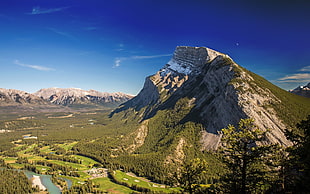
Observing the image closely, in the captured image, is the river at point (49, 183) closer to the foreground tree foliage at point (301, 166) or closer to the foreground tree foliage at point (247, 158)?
the foreground tree foliage at point (247, 158)

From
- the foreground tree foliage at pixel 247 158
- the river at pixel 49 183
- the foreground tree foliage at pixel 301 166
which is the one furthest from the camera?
the river at pixel 49 183

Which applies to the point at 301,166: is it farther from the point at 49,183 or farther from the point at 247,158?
the point at 49,183

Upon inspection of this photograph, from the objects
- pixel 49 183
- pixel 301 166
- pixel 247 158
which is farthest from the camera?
pixel 49 183

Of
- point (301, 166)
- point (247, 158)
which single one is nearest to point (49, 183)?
point (247, 158)

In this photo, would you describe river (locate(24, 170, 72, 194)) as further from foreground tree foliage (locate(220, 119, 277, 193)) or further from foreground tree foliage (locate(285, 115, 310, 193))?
foreground tree foliage (locate(285, 115, 310, 193))

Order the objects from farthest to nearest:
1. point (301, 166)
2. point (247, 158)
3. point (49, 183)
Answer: point (49, 183) → point (247, 158) → point (301, 166)

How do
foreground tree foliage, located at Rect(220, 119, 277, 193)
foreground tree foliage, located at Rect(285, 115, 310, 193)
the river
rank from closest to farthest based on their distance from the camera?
foreground tree foliage, located at Rect(285, 115, 310, 193)
foreground tree foliage, located at Rect(220, 119, 277, 193)
the river

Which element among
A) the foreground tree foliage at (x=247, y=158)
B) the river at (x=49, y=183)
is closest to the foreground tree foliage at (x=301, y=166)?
the foreground tree foliage at (x=247, y=158)

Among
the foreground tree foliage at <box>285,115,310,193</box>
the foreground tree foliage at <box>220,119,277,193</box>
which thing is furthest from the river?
the foreground tree foliage at <box>285,115,310,193</box>

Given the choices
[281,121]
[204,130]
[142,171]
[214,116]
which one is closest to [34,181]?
[142,171]

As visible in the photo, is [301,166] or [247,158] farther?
[247,158]

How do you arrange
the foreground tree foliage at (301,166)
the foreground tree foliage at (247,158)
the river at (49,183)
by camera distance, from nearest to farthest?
the foreground tree foliage at (301,166), the foreground tree foliage at (247,158), the river at (49,183)

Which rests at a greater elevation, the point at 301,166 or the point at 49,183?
the point at 301,166
